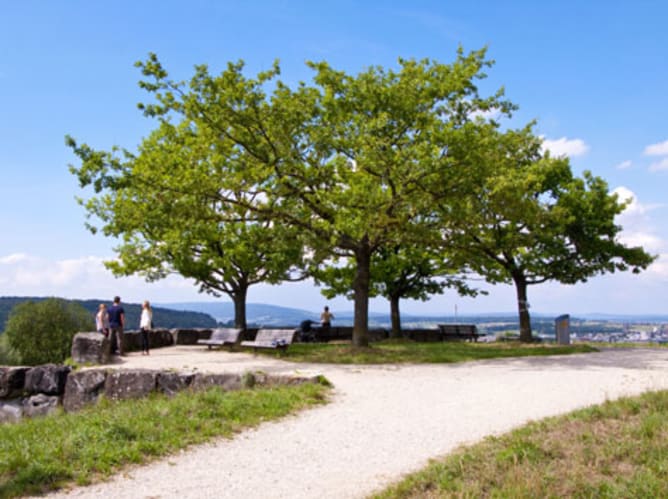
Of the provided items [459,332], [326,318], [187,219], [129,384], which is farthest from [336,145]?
[459,332]

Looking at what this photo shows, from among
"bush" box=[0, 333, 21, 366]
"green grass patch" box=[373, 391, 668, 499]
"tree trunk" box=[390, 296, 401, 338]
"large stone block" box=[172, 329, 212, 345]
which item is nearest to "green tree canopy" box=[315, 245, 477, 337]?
"tree trunk" box=[390, 296, 401, 338]

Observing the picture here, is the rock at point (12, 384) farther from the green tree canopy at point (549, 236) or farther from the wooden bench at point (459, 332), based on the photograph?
the wooden bench at point (459, 332)

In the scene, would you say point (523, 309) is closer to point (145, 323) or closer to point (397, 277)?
point (397, 277)

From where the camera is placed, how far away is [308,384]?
11.2 meters

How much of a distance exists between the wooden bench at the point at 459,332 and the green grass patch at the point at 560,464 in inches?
1008

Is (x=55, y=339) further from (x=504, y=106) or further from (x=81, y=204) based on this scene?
(x=504, y=106)

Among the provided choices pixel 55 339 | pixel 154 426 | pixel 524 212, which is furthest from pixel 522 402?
pixel 55 339

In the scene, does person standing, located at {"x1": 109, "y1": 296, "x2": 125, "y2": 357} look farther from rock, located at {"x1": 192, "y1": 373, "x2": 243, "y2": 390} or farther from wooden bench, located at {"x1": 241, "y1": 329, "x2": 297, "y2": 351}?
rock, located at {"x1": 192, "y1": 373, "x2": 243, "y2": 390}

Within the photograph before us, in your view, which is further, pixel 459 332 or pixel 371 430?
pixel 459 332

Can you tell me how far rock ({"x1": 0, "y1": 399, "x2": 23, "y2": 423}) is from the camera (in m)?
13.6

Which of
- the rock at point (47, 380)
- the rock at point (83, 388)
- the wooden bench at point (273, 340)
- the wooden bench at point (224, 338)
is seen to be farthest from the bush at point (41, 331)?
the rock at point (83, 388)

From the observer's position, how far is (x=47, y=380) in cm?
1377

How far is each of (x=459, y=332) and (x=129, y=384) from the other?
23.9 m

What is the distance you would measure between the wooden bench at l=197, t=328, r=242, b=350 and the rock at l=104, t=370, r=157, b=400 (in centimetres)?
922
